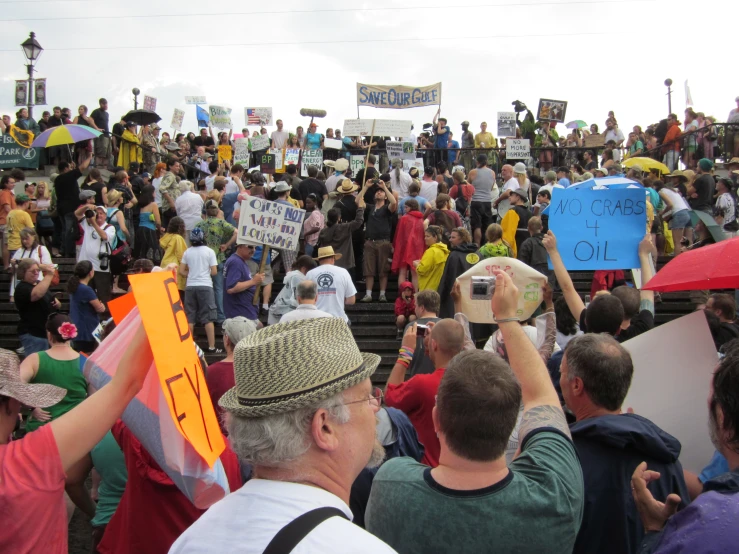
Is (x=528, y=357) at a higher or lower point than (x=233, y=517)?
higher

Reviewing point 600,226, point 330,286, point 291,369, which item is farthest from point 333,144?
point 291,369

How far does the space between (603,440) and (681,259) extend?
6.17 ft

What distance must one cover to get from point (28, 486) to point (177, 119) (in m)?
21.4

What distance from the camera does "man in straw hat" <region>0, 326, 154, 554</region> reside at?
7.24 ft

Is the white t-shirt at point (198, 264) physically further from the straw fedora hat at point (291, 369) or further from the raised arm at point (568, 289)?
the straw fedora hat at point (291, 369)

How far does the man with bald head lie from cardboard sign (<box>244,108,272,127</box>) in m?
19.0

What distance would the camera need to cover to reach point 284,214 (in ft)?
33.7

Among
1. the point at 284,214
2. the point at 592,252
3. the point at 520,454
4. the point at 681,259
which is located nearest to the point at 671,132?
the point at 284,214

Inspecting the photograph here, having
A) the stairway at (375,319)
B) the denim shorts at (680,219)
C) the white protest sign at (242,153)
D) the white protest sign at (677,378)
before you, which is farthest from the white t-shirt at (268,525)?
the white protest sign at (242,153)

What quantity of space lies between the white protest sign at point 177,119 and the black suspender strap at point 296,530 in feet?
72.3

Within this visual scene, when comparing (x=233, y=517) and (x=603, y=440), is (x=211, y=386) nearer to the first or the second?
(x=603, y=440)

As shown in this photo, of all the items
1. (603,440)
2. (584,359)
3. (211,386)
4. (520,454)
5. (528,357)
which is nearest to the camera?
(520,454)

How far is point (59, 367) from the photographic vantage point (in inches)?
215

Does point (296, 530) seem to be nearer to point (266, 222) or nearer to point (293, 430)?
point (293, 430)
